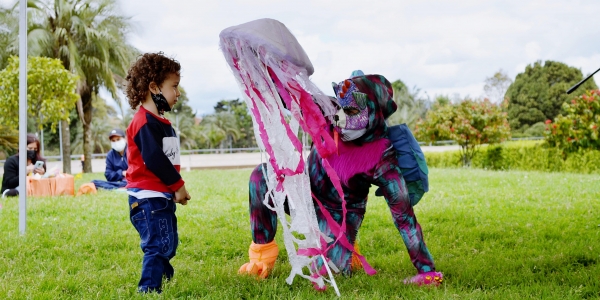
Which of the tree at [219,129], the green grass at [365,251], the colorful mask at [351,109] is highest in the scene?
the tree at [219,129]

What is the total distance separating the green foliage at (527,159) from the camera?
43.2 feet

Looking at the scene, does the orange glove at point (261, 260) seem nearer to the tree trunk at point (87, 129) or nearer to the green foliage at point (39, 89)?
the green foliage at point (39, 89)

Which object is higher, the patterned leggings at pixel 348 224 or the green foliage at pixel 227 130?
the green foliage at pixel 227 130

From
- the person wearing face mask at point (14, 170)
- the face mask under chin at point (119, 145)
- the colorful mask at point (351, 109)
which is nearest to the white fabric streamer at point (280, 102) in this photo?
the colorful mask at point (351, 109)

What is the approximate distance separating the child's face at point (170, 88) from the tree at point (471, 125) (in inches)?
546

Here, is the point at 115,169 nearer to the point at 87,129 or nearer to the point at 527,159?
the point at 527,159

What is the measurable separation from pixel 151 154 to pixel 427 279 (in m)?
1.77

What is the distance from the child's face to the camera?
341 cm

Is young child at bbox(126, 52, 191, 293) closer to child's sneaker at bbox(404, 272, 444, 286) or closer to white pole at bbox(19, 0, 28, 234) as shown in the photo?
child's sneaker at bbox(404, 272, 444, 286)

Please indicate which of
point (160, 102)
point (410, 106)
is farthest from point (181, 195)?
point (410, 106)

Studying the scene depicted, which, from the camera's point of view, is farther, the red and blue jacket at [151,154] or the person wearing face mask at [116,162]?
the person wearing face mask at [116,162]

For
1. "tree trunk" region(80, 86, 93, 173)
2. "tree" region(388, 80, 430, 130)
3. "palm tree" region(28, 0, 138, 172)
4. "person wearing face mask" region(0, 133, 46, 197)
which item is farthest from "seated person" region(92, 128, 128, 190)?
"tree" region(388, 80, 430, 130)

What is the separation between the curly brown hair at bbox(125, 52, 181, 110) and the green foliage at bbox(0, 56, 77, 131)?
13262 millimetres

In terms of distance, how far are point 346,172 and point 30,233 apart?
3666mm
